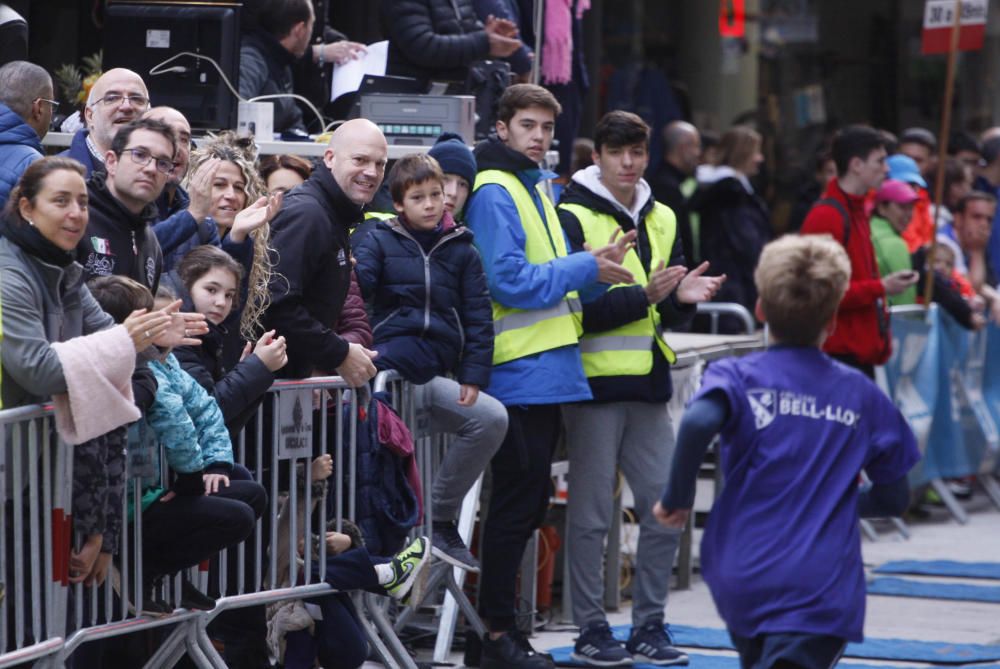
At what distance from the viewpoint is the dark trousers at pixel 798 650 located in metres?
5.33

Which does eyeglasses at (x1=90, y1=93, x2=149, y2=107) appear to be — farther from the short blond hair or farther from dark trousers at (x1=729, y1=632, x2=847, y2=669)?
dark trousers at (x1=729, y1=632, x2=847, y2=669)

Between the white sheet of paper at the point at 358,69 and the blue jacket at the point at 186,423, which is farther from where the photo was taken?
the white sheet of paper at the point at 358,69

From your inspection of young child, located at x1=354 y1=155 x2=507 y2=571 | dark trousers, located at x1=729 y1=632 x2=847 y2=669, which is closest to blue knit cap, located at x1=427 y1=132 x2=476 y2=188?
young child, located at x1=354 y1=155 x2=507 y2=571

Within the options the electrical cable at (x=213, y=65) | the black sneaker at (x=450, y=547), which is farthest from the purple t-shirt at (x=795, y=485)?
the electrical cable at (x=213, y=65)

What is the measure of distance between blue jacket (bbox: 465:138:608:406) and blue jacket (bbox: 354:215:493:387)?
32 cm

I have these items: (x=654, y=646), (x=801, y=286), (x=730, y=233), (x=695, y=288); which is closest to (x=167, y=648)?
(x=801, y=286)

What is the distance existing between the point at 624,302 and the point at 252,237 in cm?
207

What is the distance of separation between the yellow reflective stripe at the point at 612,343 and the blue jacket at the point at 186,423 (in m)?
2.50

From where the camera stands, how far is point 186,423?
6.09 meters

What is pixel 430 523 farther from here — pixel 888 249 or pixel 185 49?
pixel 888 249

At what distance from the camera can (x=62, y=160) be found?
574cm

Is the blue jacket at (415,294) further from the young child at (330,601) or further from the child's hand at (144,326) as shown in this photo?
the child's hand at (144,326)

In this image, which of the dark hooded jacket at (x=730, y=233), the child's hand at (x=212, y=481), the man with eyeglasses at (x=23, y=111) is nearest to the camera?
the child's hand at (x=212, y=481)

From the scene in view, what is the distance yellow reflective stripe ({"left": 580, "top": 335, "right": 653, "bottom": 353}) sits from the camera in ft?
27.8
